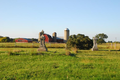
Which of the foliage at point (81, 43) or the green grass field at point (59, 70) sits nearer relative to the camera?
the green grass field at point (59, 70)

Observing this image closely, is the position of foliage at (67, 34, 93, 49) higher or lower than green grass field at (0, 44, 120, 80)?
higher

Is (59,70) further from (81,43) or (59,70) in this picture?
(81,43)

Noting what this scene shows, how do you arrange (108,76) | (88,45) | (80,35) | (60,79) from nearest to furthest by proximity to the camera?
1. (60,79)
2. (108,76)
3. (88,45)
4. (80,35)

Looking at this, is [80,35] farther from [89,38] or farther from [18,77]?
[18,77]

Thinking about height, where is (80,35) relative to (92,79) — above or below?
above

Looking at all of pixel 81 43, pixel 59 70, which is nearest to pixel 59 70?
pixel 59 70

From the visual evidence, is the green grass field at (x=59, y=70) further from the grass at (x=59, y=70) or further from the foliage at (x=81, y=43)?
the foliage at (x=81, y=43)

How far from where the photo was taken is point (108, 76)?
18.9 feet

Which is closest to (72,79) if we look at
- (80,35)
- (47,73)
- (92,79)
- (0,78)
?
(92,79)

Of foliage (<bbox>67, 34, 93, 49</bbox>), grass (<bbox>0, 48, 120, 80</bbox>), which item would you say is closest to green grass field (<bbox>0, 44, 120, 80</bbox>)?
grass (<bbox>0, 48, 120, 80</bbox>)

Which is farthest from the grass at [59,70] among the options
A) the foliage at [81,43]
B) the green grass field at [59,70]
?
the foliage at [81,43]

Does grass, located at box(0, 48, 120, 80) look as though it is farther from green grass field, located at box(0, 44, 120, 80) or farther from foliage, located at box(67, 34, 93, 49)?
foliage, located at box(67, 34, 93, 49)

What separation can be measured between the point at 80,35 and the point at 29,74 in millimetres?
18673

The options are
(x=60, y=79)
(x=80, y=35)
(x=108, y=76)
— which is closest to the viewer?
(x=60, y=79)
